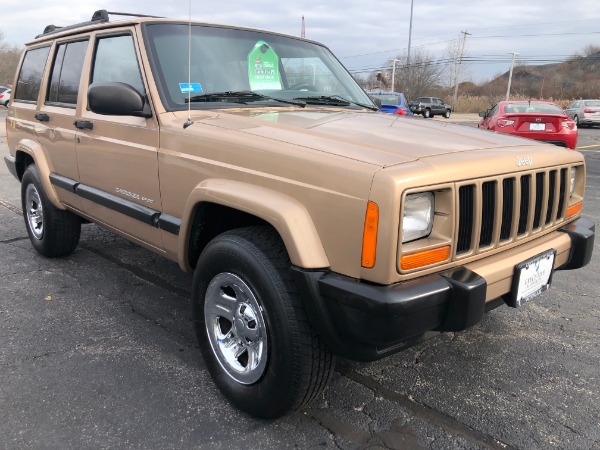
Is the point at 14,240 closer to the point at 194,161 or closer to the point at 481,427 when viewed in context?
the point at 194,161

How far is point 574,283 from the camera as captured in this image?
422 cm

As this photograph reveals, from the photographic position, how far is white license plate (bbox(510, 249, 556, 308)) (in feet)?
7.55

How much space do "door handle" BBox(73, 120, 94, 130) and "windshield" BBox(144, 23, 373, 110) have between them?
82 cm

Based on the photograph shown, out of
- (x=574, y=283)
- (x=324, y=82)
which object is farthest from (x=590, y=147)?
(x=324, y=82)

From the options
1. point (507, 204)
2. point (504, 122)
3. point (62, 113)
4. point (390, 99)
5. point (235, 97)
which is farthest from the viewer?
point (390, 99)

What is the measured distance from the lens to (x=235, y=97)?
3090mm

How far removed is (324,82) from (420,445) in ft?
8.30

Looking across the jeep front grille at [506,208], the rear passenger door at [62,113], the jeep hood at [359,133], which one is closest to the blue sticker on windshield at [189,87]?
the jeep hood at [359,133]

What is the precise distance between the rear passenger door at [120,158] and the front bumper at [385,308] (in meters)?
1.37

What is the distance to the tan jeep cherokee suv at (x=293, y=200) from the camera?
1.96 m

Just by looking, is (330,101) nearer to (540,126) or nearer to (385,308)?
(385,308)

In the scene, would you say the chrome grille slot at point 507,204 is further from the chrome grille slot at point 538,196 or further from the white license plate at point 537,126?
the white license plate at point 537,126

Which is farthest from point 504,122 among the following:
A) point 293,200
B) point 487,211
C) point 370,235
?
point 370,235

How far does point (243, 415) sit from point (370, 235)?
1.18 metres
